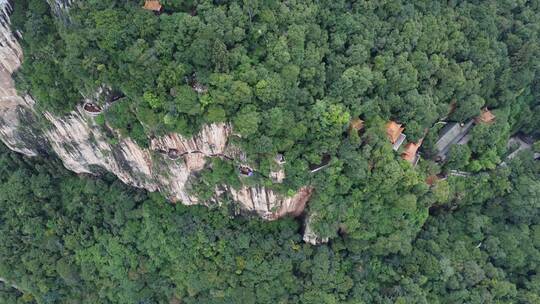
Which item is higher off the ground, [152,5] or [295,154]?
[152,5]

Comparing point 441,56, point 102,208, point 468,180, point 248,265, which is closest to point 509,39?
point 441,56

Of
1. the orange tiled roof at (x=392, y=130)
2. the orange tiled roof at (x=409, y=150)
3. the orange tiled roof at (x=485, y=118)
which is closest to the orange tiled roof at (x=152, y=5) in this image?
the orange tiled roof at (x=392, y=130)

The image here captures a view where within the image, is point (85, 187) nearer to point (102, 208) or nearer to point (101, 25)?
point (102, 208)

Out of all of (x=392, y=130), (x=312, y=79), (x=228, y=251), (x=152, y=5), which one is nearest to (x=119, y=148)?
(x=152, y=5)

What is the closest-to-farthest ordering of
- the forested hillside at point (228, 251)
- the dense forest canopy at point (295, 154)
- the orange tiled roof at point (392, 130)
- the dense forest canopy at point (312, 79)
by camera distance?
the dense forest canopy at point (312, 79), the dense forest canopy at point (295, 154), the orange tiled roof at point (392, 130), the forested hillside at point (228, 251)

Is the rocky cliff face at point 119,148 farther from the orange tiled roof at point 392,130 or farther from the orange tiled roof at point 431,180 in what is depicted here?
the orange tiled roof at point 431,180

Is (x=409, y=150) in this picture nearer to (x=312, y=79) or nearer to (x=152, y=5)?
(x=312, y=79)
